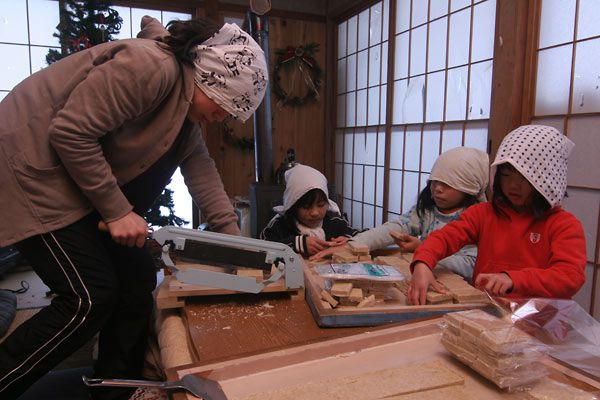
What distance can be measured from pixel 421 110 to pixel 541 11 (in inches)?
44.6

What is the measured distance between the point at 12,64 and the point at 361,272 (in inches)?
156

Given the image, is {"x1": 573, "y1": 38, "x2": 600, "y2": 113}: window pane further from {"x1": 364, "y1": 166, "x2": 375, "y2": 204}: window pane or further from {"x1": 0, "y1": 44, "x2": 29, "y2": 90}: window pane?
{"x1": 0, "y1": 44, "x2": 29, "y2": 90}: window pane

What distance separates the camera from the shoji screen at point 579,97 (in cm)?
212

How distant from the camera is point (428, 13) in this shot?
128 inches

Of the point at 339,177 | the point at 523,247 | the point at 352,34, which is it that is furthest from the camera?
the point at 339,177

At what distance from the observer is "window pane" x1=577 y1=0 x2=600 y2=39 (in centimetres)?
209

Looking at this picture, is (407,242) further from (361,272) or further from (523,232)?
(361,272)

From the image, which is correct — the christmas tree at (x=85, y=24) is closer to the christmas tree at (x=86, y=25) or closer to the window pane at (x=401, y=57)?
the christmas tree at (x=86, y=25)

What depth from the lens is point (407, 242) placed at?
1528 mm

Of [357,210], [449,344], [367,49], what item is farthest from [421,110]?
[449,344]

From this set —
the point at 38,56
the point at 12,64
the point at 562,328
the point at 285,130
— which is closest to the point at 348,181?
the point at 285,130

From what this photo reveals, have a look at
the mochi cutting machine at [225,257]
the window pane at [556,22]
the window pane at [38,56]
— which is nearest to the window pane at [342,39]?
the window pane at [556,22]

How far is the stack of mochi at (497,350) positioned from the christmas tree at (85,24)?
3420 mm

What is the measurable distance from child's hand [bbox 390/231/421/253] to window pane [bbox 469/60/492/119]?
1572mm
